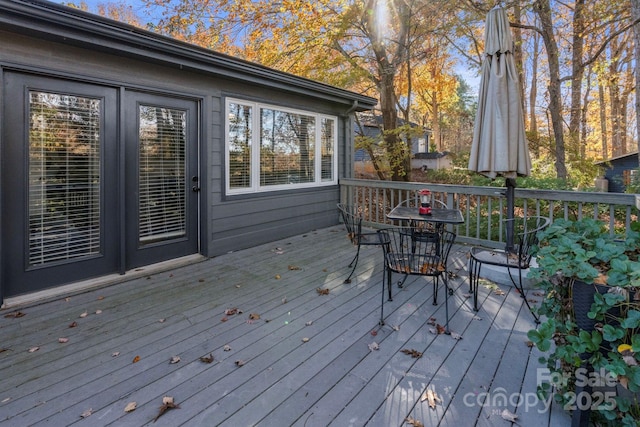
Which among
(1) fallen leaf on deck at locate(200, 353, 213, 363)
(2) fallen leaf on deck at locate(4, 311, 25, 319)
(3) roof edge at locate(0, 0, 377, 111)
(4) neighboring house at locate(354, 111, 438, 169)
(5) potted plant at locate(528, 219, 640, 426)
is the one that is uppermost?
(4) neighboring house at locate(354, 111, 438, 169)

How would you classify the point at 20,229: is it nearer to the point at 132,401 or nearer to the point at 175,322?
the point at 175,322

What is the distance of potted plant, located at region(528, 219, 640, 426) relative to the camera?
1325 millimetres

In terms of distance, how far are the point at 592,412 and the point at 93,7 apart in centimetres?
1618

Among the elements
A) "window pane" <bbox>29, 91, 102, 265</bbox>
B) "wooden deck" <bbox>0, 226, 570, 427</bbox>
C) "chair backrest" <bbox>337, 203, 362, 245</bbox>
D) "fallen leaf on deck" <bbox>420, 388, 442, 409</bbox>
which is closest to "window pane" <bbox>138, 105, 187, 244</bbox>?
"window pane" <bbox>29, 91, 102, 265</bbox>

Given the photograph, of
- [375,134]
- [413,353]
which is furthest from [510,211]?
[375,134]

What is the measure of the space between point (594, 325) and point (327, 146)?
17.2 feet

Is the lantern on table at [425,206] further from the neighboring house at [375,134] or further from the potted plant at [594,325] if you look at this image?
the neighboring house at [375,134]

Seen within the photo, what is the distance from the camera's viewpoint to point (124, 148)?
11.9ft

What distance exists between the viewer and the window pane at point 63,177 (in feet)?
10.2

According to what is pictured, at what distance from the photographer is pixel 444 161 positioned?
21.4 m

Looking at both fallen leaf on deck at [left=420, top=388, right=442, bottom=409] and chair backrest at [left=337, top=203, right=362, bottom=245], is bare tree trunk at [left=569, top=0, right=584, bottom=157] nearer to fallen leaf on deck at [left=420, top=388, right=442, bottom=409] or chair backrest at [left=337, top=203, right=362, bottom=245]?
chair backrest at [left=337, top=203, right=362, bottom=245]

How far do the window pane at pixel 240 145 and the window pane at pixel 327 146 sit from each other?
1645 millimetres

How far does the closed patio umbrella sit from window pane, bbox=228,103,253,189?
3.01 m

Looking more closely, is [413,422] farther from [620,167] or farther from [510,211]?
[620,167]
